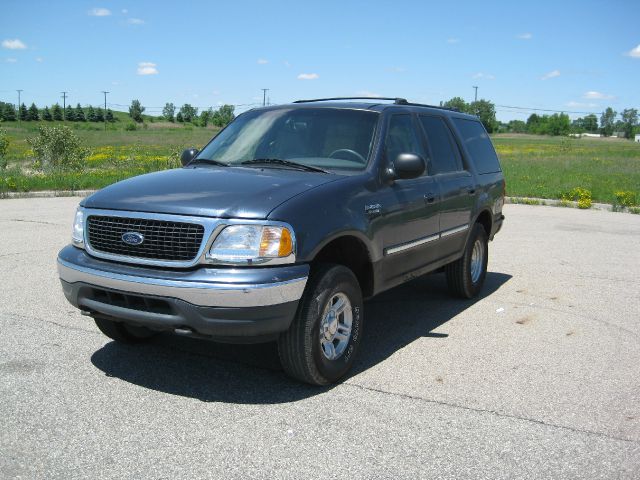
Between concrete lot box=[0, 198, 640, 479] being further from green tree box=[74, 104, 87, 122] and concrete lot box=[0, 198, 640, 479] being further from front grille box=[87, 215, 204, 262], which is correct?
green tree box=[74, 104, 87, 122]

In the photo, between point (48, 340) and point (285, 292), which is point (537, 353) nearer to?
point (285, 292)

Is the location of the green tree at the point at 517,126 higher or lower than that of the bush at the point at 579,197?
higher

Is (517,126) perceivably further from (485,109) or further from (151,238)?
(151,238)

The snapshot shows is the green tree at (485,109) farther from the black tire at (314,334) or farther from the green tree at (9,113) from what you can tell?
the black tire at (314,334)

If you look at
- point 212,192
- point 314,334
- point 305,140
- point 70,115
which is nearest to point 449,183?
point 305,140

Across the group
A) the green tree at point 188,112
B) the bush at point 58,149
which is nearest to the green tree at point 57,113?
the green tree at point 188,112

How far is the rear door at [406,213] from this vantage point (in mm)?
5141

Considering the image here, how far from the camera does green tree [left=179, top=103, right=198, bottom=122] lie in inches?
6727

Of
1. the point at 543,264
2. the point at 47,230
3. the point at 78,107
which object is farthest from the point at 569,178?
the point at 78,107

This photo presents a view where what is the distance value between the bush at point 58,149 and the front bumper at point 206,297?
69.7ft

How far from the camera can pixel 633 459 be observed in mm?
3570

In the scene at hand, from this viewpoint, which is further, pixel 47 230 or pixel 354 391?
pixel 47 230

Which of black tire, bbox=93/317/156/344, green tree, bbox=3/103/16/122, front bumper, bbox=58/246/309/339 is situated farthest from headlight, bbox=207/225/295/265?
green tree, bbox=3/103/16/122

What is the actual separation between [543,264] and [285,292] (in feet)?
20.6
